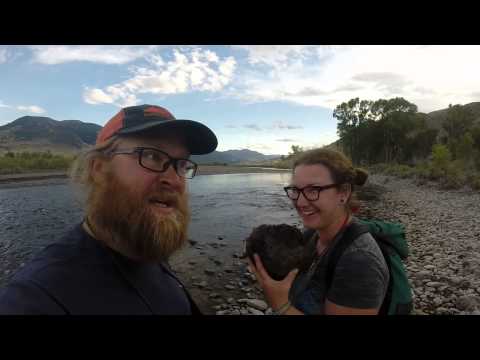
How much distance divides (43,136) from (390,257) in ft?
363

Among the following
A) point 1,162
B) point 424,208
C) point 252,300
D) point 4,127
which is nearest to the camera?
point 252,300

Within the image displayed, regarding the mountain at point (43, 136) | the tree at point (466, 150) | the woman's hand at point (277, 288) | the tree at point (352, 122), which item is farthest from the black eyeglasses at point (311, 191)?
the mountain at point (43, 136)

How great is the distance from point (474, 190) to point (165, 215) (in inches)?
853

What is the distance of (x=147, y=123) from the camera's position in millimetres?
1538

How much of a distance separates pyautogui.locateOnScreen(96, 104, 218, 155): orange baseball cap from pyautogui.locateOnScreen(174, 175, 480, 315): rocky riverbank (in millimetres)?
3968

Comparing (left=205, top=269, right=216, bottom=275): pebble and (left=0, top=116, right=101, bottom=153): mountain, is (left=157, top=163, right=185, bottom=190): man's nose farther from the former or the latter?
(left=0, top=116, right=101, bottom=153): mountain

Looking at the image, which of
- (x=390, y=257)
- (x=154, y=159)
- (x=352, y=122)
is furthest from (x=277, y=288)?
(x=352, y=122)

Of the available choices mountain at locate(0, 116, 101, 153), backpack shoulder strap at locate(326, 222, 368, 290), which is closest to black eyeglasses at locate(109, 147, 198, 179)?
backpack shoulder strap at locate(326, 222, 368, 290)

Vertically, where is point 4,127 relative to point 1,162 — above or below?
above

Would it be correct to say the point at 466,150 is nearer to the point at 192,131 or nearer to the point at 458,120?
the point at 458,120
